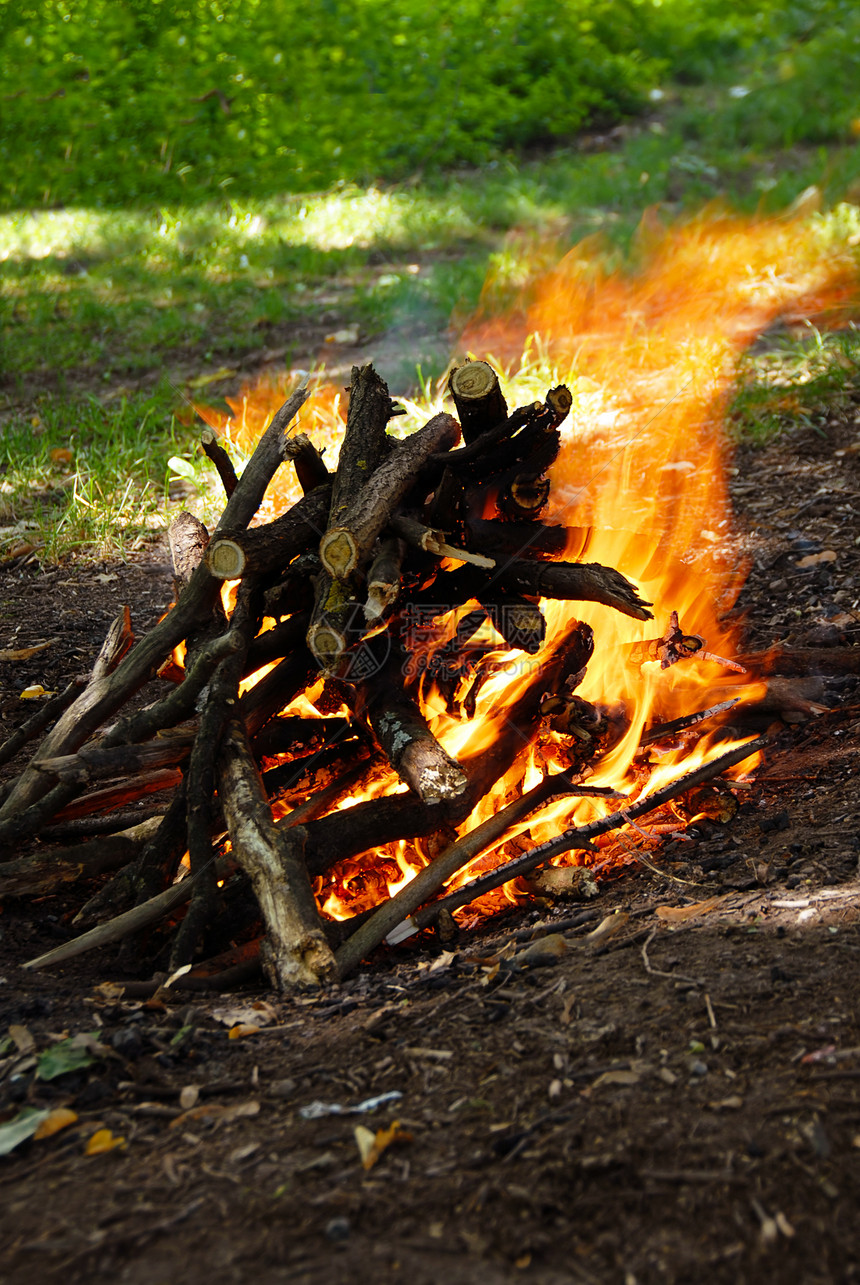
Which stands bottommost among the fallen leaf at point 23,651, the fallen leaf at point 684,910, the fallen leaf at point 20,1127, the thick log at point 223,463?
the fallen leaf at point 684,910

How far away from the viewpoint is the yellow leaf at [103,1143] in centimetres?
162

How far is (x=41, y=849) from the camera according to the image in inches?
112

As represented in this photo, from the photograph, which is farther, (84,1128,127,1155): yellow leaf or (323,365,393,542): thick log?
(323,365,393,542): thick log

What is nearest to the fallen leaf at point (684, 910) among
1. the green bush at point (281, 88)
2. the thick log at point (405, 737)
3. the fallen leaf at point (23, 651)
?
the thick log at point (405, 737)

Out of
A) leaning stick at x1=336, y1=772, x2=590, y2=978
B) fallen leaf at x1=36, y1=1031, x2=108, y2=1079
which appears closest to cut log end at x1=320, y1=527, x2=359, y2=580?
leaning stick at x1=336, y1=772, x2=590, y2=978

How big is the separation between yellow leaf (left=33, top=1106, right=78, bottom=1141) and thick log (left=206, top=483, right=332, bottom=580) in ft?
4.42

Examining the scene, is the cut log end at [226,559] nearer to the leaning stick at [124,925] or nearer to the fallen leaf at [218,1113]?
the leaning stick at [124,925]

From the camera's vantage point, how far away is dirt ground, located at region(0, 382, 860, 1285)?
1370mm

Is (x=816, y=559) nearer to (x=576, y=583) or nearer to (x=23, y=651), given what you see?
(x=576, y=583)

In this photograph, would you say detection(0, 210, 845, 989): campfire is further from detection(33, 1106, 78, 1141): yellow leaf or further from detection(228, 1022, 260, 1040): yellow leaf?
detection(33, 1106, 78, 1141): yellow leaf

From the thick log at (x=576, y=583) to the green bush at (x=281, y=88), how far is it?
26.4 feet

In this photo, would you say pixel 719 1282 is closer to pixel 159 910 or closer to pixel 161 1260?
pixel 161 1260

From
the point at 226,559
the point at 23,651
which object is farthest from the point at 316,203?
the point at 226,559

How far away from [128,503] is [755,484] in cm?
304
